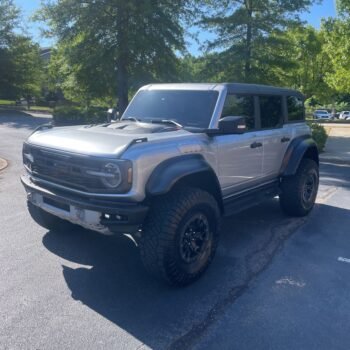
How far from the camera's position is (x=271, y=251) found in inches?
180

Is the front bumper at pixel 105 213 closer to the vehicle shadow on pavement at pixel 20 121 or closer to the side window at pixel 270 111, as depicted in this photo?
the side window at pixel 270 111

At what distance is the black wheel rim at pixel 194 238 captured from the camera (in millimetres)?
3645

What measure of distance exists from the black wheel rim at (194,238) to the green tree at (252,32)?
11237 millimetres

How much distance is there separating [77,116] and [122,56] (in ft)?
16.9

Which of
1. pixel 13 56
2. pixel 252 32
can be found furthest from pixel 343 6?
pixel 13 56

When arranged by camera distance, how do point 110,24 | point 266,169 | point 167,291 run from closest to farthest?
point 167,291 → point 266,169 → point 110,24

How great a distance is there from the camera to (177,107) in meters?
4.62

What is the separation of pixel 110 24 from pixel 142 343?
1655cm

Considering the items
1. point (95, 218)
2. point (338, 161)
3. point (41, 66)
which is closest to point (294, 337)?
point (95, 218)

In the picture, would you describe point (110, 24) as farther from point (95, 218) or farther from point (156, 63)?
point (95, 218)

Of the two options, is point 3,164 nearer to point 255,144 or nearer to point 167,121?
point 167,121

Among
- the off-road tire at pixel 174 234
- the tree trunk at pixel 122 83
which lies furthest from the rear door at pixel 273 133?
the tree trunk at pixel 122 83

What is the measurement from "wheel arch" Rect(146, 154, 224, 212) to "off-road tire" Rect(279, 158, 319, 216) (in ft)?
5.98

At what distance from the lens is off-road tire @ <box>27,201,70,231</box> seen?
4547mm
